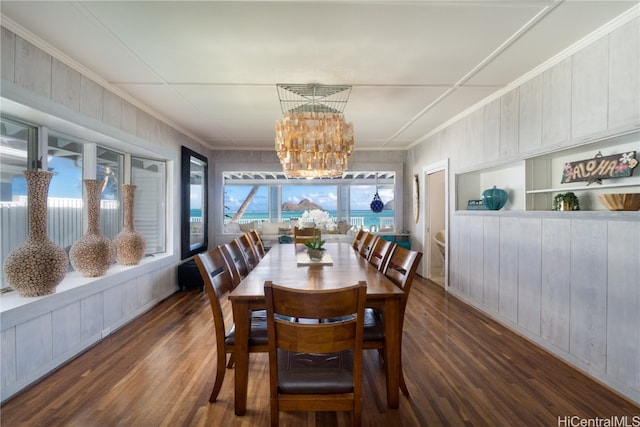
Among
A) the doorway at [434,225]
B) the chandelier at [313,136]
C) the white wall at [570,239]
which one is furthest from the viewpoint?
the doorway at [434,225]

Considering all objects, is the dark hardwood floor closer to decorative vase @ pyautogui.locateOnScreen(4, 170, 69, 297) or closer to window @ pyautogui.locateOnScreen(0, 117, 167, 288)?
decorative vase @ pyautogui.locateOnScreen(4, 170, 69, 297)

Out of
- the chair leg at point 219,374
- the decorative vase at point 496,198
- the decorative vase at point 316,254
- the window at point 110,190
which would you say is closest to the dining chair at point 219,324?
the chair leg at point 219,374

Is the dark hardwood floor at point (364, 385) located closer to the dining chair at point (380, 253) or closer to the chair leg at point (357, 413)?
the chair leg at point (357, 413)

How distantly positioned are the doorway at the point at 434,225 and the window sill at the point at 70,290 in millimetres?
4388

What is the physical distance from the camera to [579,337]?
2232mm

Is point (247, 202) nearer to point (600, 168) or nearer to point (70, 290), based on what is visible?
point (70, 290)

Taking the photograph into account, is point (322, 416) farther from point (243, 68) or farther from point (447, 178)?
point (447, 178)

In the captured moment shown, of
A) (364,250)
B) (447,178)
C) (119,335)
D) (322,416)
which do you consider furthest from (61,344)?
(447,178)

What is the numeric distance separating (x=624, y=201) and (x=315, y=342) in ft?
7.50

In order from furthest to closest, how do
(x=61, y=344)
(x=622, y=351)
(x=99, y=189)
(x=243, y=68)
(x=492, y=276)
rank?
(x=492, y=276)
(x=99, y=189)
(x=243, y=68)
(x=61, y=344)
(x=622, y=351)

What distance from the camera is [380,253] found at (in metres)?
2.57

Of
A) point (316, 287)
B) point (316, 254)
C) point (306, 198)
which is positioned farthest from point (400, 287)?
point (306, 198)

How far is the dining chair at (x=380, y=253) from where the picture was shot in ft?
7.64

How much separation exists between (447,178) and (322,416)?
3.71 m
